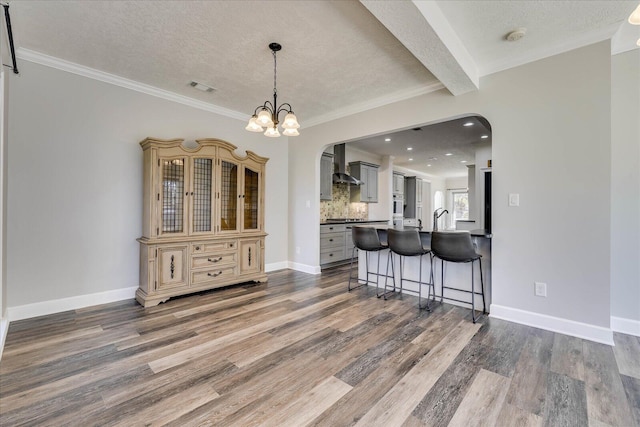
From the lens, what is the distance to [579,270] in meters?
2.60

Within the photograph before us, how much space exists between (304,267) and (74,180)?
11.3 feet

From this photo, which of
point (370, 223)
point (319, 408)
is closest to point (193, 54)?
point (319, 408)

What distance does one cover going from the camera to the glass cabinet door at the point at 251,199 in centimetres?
430

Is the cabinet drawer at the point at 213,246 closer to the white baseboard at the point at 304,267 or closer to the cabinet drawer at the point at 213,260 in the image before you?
the cabinet drawer at the point at 213,260

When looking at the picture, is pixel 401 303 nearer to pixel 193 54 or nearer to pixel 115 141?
pixel 193 54

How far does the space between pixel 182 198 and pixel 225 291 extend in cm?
140

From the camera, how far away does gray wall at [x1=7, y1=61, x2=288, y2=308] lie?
2900 millimetres

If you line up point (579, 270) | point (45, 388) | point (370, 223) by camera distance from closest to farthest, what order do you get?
point (45, 388) → point (579, 270) → point (370, 223)

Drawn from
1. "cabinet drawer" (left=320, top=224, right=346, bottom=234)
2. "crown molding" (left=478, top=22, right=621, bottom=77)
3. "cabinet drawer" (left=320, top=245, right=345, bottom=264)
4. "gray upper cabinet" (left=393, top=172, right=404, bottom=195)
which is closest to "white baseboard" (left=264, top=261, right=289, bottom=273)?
"cabinet drawer" (left=320, top=245, right=345, bottom=264)

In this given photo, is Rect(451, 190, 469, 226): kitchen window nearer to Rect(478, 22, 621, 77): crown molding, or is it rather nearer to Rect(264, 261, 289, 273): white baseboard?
Rect(264, 261, 289, 273): white baseboard

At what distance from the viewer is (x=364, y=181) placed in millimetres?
7180

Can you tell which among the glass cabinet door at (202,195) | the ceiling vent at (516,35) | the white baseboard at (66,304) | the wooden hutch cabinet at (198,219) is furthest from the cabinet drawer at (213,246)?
the ceiling vent at (516,35)

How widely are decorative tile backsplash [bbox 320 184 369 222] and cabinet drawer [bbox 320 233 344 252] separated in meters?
0.83

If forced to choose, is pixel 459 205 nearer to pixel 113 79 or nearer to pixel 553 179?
pixel 553 179
